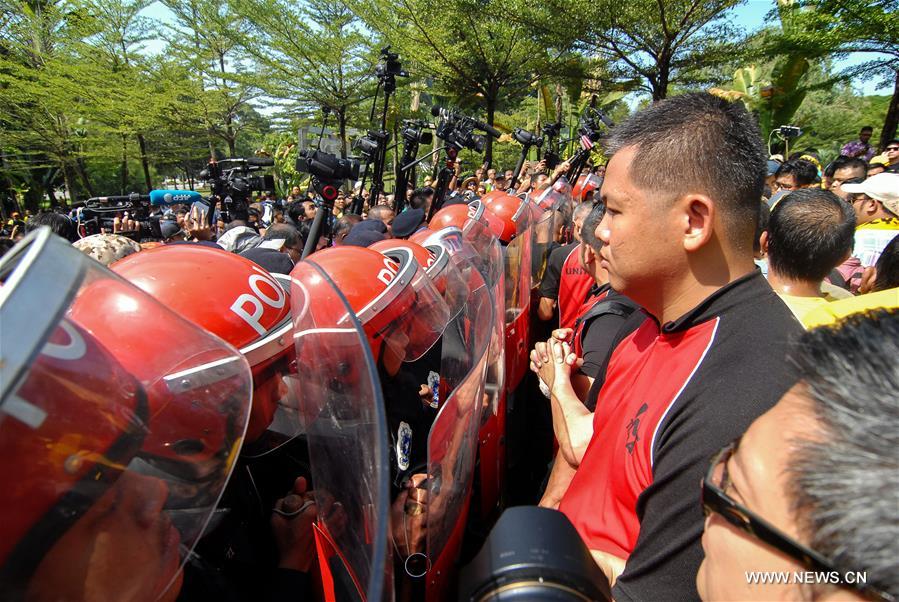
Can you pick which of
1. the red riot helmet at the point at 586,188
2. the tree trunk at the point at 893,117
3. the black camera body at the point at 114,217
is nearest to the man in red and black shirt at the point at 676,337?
the red riot helmet at the point at 586,188

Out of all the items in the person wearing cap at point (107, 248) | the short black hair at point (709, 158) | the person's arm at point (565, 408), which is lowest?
the person's arm at point (565, 408)

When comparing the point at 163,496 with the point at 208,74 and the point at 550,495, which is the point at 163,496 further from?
the point at 208,74

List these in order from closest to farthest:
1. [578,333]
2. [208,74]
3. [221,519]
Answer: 1. [221,519]
2. [578,333]
3. [208,74]

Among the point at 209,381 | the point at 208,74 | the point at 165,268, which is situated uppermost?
the point at 208,74

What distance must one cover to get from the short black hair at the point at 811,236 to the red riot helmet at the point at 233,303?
97.1 inches

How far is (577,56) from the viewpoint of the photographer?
18.3 m

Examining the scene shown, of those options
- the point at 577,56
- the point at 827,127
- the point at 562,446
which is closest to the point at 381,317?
the point at 562,446

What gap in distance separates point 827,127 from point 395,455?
4127 cm

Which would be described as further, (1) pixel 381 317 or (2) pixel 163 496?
(1) pixel 381 317

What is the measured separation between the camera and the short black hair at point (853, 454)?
0.61m

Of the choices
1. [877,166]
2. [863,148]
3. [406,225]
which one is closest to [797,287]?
[406,225]

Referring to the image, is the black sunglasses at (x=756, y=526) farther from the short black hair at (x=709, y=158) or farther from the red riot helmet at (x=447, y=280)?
the red riot helmet at (x=447, y=280)

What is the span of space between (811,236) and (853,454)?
228 cm

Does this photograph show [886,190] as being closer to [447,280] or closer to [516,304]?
[516,304]
